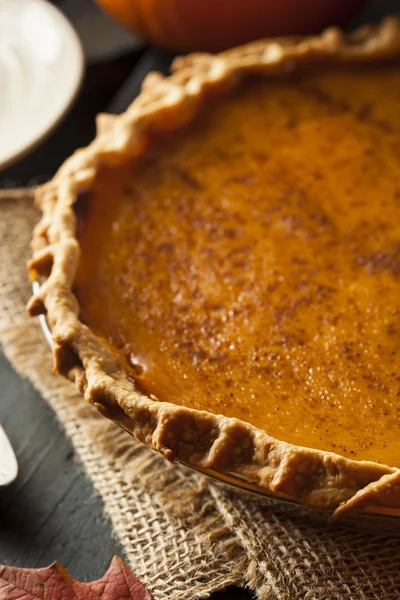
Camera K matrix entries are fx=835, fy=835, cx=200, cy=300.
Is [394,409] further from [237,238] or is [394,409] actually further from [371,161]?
[371,161]

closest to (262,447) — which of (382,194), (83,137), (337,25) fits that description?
(382,194)

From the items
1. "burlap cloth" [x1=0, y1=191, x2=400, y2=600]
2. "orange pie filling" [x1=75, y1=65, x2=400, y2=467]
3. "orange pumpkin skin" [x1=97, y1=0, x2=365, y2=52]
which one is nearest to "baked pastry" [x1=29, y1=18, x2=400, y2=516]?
"orange pie filling" [x1=75, y1=65, x2=400, y2=467]

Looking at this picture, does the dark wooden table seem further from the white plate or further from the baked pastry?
the white plate

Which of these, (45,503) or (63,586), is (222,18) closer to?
(45,503)

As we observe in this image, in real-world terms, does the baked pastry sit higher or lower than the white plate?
lower

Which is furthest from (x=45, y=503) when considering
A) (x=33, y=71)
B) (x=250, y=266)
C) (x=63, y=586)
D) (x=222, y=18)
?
(x=222, y=18)

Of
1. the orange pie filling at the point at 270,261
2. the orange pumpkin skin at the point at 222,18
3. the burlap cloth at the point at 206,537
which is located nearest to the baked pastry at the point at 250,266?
the orange pie filling at the point at 270,261

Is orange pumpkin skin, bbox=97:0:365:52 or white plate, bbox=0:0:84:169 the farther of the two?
orange pumpkin skin, bbox=97:0:365:52
